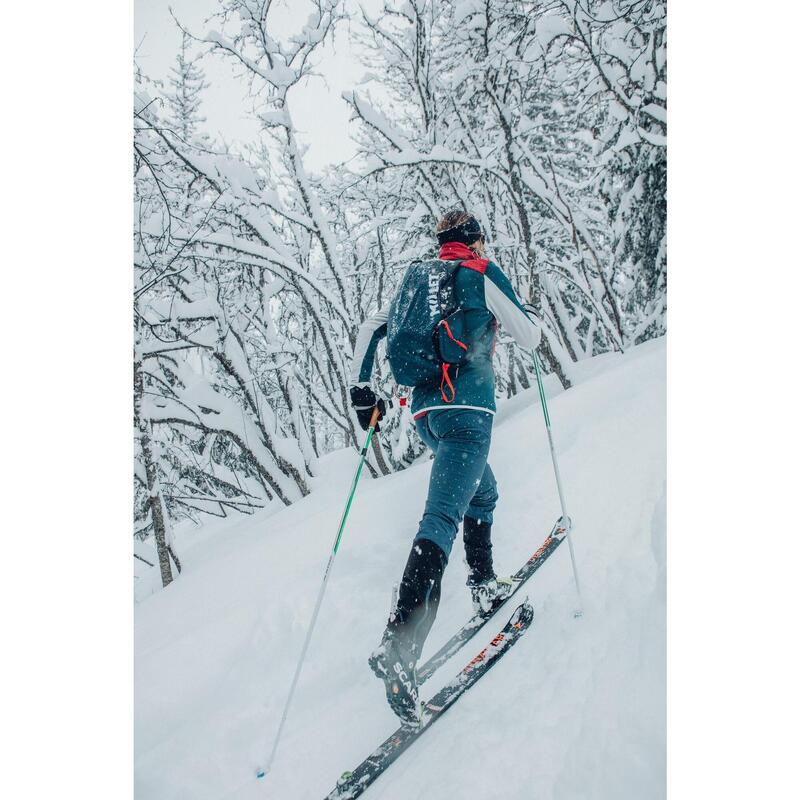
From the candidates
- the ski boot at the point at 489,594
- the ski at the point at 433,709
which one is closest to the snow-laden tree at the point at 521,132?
the ski boot at the point at 489,594

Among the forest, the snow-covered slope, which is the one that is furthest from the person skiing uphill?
the forest

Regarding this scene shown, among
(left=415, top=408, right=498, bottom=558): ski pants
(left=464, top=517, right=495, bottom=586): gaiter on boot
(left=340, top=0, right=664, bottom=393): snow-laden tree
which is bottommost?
(left=464, top=517, right=495, bottom=586): gaiter on boot

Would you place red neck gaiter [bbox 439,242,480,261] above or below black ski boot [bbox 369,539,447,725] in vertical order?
above

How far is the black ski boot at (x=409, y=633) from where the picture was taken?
5.32ft

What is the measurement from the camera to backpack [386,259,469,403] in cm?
195

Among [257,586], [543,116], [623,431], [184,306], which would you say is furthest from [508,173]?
[257,586]

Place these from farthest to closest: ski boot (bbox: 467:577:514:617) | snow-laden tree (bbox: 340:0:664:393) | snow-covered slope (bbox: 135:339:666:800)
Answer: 1. snow-laden tree (bbox: 340:0:664:393)
2. ski boot (bbox: 467:577:514:617)
3. snow-covered slope (bbox: 135:339:666:800)

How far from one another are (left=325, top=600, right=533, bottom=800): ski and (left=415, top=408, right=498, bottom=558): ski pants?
45 cm

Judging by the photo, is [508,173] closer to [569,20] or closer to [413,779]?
[569,20]

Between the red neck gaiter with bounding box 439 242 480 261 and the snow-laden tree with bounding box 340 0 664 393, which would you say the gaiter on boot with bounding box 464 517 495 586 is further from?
the snow-laden tree with bounding box 340 0 664 393

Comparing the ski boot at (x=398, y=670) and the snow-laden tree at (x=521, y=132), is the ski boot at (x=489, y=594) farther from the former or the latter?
the snow-laden tree at (x=521, y=132)

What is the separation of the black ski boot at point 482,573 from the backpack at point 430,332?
0.72 metres

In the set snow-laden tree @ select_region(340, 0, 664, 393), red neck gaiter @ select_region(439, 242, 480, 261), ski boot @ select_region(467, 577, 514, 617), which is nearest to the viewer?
red neck gaiter @ select_region(439, 242, 480, 261)
